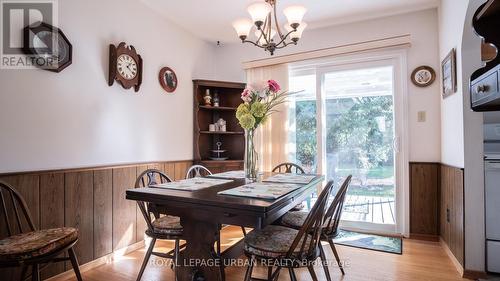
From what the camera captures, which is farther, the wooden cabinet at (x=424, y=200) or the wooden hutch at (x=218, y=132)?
the wooden hutch at (x=218, y=132)

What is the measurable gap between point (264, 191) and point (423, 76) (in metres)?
2.37

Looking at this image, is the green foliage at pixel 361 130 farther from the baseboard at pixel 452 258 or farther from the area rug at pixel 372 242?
the baseboard at pixel 452 258

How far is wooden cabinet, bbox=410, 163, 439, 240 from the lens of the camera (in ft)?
9.27

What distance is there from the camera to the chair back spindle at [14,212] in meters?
1.70

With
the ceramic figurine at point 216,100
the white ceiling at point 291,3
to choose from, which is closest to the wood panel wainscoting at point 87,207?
the ceramic figurine at point 216,100

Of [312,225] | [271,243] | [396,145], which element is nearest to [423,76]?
[396,145]

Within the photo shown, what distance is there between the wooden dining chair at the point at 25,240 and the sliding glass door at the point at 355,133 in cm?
254

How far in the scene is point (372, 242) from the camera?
9.19 ft

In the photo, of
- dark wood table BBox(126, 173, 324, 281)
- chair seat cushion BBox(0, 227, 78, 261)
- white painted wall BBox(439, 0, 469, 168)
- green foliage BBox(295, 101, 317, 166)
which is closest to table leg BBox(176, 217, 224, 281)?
dark wood table BBox(126, 173, 324, 281)

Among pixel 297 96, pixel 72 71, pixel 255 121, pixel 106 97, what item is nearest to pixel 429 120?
pixel 297 96

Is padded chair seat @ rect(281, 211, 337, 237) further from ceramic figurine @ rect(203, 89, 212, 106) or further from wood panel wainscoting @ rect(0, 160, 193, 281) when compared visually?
ceramic figurine @ rect(203, 89, 212, 106)

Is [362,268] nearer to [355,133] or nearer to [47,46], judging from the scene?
[355,133]

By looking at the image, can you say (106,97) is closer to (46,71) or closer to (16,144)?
(46,71)

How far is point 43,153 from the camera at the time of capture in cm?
197
